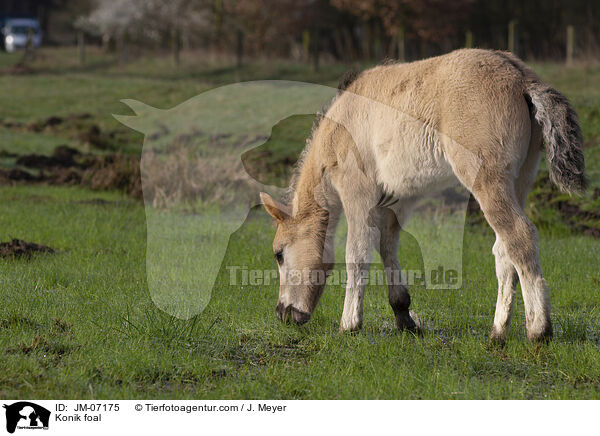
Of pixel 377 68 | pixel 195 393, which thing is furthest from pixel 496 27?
pixel 195 393

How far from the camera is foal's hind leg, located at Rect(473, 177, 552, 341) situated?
5.55 metres

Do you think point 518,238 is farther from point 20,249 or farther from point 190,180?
point 190,180

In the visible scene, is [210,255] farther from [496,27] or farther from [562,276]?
[496,27]

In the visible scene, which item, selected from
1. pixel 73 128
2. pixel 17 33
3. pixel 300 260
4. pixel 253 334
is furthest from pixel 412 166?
pixel 17 33

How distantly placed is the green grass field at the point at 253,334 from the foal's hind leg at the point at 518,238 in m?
0.42

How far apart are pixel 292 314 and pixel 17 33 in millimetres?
48816

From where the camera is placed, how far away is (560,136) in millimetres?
5559

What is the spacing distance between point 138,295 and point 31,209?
19.5 ft

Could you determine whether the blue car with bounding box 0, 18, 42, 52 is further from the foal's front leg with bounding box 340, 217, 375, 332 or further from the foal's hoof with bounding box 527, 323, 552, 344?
the foal's hoof with bounding box 527, 323, 552, 344

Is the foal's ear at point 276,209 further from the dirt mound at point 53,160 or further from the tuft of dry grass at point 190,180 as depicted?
the dirt mound at point 53,160

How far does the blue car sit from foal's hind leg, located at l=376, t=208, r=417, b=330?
45.5 meters

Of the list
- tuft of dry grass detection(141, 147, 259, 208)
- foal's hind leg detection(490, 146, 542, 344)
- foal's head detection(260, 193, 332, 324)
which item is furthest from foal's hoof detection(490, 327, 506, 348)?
tuft of dry grass detection(141, 147, 259, 208)

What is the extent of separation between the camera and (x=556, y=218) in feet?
41.4

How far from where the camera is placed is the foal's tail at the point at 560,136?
5.56m
